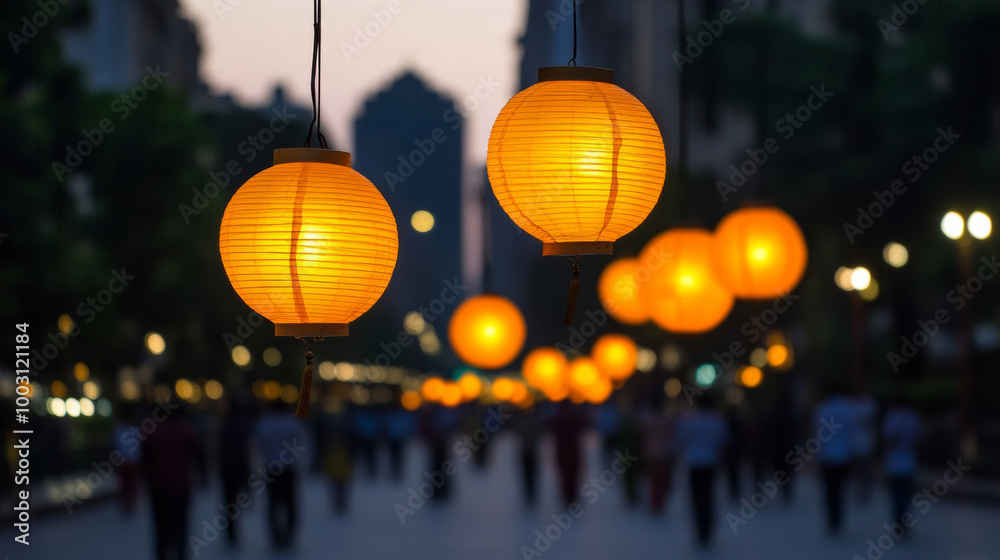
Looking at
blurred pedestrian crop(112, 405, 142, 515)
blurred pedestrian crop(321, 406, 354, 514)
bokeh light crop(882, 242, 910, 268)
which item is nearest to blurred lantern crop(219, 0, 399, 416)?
blurred pedestrian crop(321, 406, 354, 514)

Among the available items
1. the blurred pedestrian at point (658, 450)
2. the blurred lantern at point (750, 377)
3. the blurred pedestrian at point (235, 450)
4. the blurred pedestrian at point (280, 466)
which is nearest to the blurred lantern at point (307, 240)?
the blurred pedestrian at point (280, 466)

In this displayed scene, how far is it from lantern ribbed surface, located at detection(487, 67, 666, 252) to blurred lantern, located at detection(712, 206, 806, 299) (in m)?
4.79

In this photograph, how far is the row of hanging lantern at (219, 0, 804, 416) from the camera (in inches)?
204

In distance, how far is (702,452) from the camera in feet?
45.1

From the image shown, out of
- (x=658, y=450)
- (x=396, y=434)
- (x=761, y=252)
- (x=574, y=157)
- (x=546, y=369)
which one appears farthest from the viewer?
(x=396, y=434)

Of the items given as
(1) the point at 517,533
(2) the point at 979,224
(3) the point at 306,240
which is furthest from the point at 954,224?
(3) the point at 306,240

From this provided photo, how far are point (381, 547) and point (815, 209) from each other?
46.8 ft

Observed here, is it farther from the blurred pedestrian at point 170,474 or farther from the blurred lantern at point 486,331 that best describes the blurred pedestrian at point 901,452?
the blurred pedestrian at point 170,474

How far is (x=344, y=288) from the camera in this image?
5.30m

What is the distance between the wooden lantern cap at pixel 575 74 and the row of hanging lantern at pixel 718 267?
4946 mm

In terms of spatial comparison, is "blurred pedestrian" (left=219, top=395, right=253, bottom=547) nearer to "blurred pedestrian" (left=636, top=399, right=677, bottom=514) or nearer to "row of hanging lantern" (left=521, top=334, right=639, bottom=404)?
"blurred pedestrian" (left=636, top=399, right=677, bottom=514)

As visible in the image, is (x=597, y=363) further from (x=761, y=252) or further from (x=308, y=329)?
(x=308, y=329)

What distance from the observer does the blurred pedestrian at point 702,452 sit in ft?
45.1

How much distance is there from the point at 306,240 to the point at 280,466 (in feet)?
30.0
